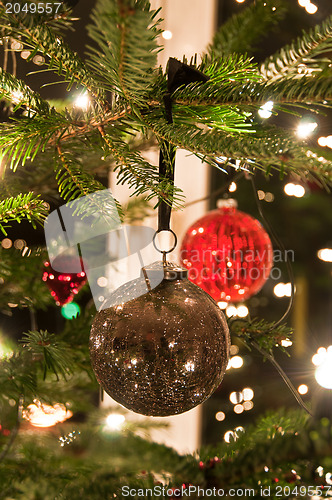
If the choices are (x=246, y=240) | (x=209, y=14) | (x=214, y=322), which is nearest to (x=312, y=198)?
(x=246, y=240)

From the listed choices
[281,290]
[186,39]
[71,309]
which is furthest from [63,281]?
[186,39]

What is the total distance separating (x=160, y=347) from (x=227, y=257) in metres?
0.41

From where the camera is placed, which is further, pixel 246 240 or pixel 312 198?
pixel 312 198

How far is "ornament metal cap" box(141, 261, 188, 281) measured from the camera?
42cm

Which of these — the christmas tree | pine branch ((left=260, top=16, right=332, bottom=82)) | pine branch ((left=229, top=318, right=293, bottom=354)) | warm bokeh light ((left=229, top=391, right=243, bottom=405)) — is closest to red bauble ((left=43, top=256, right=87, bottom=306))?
the christmas tree

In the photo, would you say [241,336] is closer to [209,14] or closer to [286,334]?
[286,334]

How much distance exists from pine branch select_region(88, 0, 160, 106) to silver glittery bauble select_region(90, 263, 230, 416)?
184 mm

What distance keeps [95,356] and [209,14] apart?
48.7 inches

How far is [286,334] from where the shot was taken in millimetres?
605

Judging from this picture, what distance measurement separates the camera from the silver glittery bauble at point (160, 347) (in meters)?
0.37

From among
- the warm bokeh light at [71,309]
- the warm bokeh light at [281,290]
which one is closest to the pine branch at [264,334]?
the warm bokeh light at [71,309]

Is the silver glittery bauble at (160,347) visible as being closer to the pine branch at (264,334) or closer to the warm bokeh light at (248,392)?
the pine branch at (264,334)

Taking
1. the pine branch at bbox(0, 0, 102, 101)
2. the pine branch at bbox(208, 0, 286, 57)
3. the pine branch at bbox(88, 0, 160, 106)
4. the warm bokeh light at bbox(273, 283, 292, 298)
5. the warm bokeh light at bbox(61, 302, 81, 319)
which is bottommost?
the pine branch at bbox(88, 0, 160, 106)

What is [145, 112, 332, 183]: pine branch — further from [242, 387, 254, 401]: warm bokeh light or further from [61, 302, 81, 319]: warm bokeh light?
[242, 387, 254, 401]: warm bokeh light
